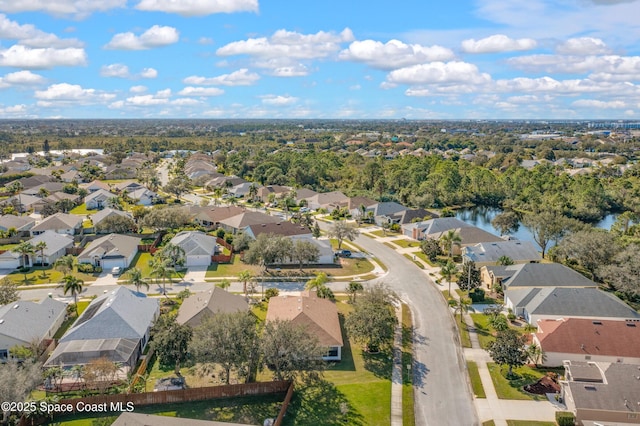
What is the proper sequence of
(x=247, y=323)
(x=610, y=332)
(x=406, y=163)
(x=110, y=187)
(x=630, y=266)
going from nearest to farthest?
(x=247, y=323), (x=610, y=332), (x=630, y=266), (x=110, y=187), (x=406, y=163)

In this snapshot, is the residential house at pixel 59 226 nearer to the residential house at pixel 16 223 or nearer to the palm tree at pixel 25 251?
the residential house at pixel 16 223

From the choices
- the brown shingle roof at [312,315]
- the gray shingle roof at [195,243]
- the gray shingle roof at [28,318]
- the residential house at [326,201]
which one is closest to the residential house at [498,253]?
the brown shingle roof at [312,315]

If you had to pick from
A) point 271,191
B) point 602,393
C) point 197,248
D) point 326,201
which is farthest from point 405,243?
point 271,191

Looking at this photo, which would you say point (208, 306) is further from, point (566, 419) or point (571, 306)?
Result: point (571, 306)

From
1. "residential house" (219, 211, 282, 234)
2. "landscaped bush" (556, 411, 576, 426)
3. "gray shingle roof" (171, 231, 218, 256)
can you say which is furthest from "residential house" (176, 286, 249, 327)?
"residential house" (219, 211, 282, 234)

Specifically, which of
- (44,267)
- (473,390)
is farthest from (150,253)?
(473,390)

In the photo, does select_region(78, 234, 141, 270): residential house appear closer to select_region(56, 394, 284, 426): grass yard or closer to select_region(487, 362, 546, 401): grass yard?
select_region(56, 394, 284, 426): grass yard

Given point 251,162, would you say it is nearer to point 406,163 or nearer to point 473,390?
point 406,163
